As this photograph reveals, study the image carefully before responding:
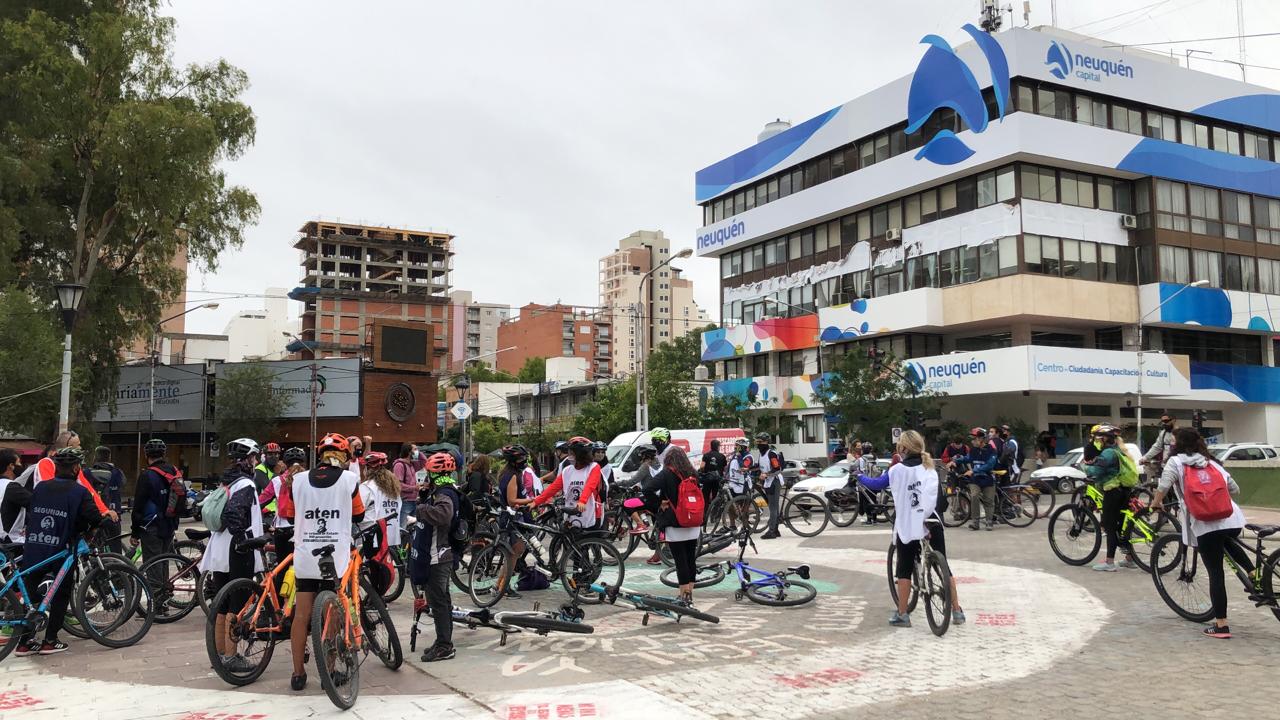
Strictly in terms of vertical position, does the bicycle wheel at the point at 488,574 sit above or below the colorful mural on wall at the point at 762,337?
below

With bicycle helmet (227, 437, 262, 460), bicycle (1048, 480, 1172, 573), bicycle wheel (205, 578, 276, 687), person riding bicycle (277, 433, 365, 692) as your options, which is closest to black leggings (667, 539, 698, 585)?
person riding bicycle (277, 433, 365, 692)

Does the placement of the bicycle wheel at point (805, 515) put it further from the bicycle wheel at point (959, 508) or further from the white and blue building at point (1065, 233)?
the white and blue building at point (1065, 233)

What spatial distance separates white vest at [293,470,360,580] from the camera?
6.80 meters

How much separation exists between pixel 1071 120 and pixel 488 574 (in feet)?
135

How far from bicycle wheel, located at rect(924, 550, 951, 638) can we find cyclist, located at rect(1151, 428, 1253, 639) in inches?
85.5

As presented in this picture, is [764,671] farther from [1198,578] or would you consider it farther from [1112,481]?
[1112,481]

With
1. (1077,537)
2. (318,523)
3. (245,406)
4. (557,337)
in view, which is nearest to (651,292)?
(557,337)

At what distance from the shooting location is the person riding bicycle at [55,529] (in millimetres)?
8562

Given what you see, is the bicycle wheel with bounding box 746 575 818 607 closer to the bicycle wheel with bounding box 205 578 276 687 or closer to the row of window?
the bicycle wheel with bounding box 205 578 276 687

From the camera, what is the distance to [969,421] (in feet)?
156

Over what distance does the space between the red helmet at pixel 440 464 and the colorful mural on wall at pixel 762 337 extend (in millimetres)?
47848

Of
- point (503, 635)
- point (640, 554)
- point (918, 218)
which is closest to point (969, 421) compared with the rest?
point (918, 218)

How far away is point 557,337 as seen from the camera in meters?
127

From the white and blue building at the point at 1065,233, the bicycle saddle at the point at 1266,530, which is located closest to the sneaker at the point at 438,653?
the bicycle saddle at the point at 1266,530
